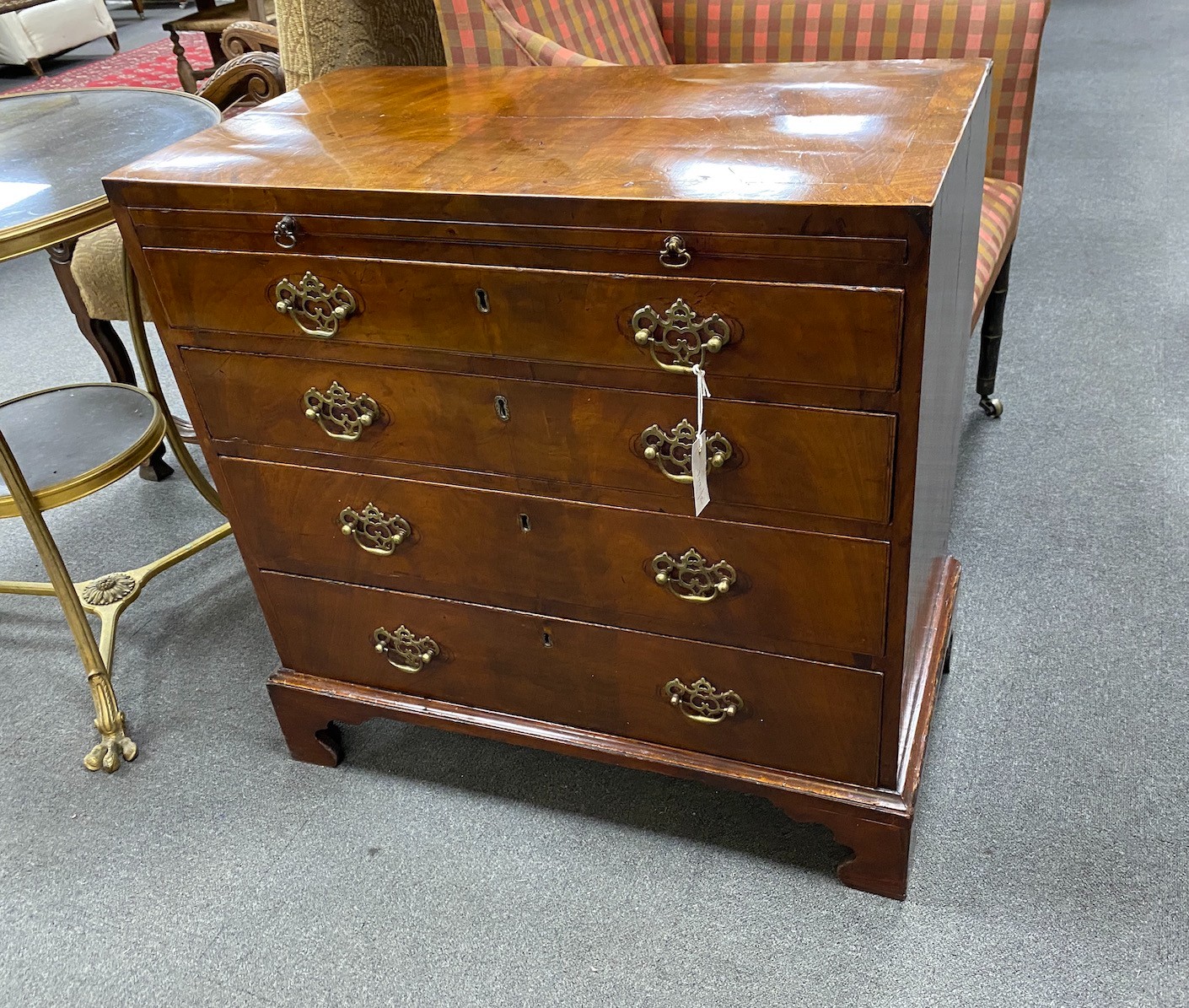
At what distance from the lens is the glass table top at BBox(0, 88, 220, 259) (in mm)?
1404

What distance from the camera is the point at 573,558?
4.02 feet

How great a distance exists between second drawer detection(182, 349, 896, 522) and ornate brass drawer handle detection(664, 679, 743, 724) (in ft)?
0.84

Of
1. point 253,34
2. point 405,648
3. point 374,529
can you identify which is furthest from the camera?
point 253,34

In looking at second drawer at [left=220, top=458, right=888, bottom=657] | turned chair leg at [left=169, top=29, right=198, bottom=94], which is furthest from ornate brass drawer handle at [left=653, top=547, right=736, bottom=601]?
turned chair leg at [left=169, top=29, right=198, bottom=94]

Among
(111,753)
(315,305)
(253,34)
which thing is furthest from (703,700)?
(253,34)

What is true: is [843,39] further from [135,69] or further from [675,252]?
[135,69]

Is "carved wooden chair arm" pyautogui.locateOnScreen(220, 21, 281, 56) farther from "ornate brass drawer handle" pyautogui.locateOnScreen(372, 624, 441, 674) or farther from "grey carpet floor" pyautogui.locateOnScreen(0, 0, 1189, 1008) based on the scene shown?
"ornate brass drawer handle" pyautogui.locateOnScreen(372, 624, 441, 674)

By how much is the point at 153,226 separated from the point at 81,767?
881mm

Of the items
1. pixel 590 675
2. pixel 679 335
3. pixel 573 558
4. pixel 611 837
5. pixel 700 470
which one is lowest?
pixel 611 837

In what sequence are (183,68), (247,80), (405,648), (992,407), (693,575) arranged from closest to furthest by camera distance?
(693,575)
(405,648)
(247,80)
(992,407)
(183,68)

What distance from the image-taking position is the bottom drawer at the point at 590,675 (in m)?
1.22

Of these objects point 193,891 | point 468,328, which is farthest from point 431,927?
point 468,328

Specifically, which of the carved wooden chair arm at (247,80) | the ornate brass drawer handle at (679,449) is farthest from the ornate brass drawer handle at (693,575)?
the carved wooden chair arm at (247,80)

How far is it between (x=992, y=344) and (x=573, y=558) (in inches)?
50.2
